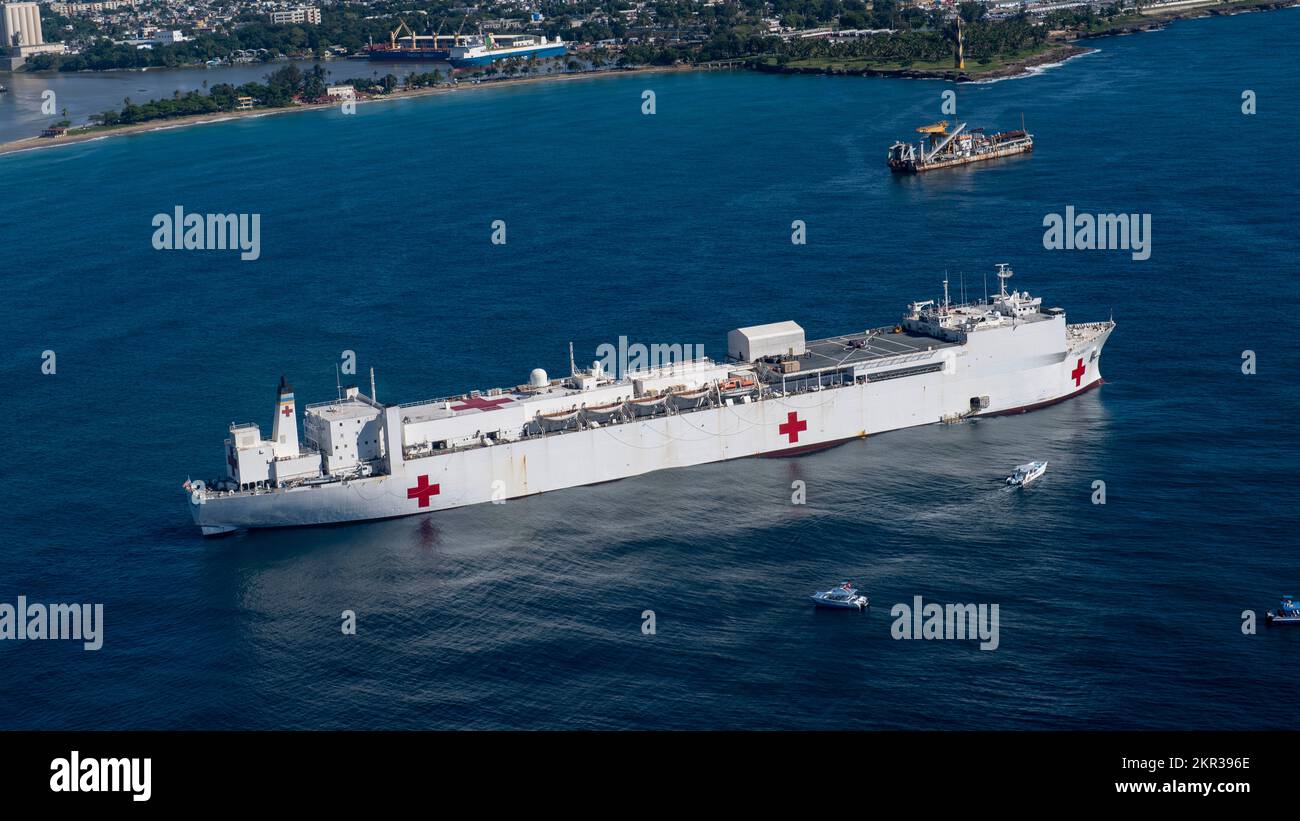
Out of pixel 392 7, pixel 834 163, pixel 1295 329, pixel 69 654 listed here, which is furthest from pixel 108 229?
pixel 392 7

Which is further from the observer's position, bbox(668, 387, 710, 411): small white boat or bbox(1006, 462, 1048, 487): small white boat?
bbox(668, 387, 710, 411): small white boat

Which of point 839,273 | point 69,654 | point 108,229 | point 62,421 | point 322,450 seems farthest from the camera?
point 108,229

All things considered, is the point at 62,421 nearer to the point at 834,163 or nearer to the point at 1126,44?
the point at 834,163

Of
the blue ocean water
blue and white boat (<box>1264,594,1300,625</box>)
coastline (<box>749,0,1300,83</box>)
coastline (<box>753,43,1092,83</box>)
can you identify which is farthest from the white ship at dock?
coastline (<box>749,0,1300,83</box>)

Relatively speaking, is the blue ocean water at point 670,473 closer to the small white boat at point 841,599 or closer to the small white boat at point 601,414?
the small white boat at point 841,599

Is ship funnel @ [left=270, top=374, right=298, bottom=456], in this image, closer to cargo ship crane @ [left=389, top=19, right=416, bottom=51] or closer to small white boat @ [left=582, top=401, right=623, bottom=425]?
small white boat @ [left=582, top=401, right=623, bottom=425]

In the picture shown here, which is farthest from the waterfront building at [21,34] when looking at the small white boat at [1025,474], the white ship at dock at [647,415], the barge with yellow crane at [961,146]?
the small white boat at [1025,474]
